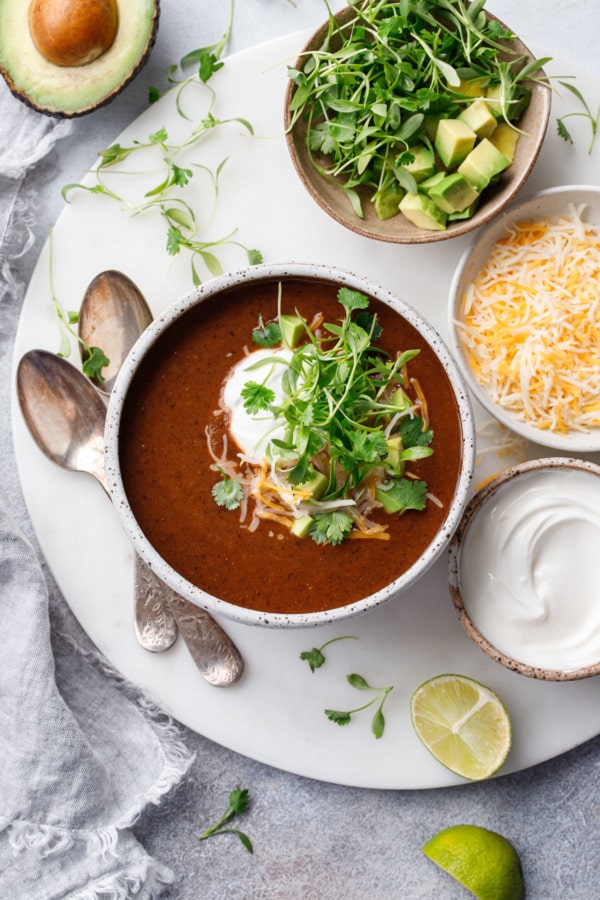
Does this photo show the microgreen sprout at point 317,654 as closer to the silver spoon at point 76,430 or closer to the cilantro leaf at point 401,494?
the silver spoon at point 76,430

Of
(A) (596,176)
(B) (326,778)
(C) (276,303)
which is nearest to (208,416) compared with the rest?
(C) (276,303)

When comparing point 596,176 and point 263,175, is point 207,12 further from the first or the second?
point 596,176

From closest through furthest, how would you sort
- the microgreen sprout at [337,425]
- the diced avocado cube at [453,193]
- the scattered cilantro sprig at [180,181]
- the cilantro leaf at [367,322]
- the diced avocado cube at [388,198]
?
the microgreen sprout at [337,425]
the cilantro leaf at [367,322]
the diced avocado cube at [453,193]
the diced avocado cube at [388,198]
the scattered cilantro sprig at [180,181]

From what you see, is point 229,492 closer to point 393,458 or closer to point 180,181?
point 393,458

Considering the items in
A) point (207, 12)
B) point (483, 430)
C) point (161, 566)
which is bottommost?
point (483, 430)

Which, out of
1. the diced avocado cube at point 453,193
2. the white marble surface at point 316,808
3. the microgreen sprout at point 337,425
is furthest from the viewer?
the white marble surface at point 316,808

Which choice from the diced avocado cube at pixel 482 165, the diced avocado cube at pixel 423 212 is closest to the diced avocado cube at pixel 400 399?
the diced avocado cube at pixel 423 212
